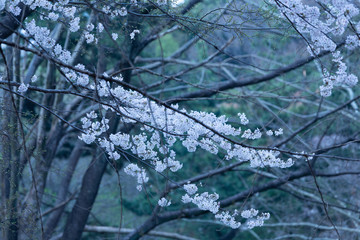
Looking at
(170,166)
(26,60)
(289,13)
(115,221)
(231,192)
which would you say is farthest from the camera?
(115,221)

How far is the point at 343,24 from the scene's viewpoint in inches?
111

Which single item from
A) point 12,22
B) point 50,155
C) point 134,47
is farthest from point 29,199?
point 12,22

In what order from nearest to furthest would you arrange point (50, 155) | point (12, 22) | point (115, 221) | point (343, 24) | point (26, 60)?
point (343, 24) < point (12, 22) < point (50, 155) < point (26, 60) < point (115, 221)

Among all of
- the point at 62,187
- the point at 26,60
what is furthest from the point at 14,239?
the point at 26,60

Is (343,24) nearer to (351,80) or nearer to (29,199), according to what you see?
(351,80)

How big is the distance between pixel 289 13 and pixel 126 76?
9.73 feet

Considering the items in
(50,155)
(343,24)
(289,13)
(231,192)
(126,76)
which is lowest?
(343,24)

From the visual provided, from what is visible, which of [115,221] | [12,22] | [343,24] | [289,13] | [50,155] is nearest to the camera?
[343,24]

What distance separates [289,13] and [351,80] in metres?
0.79

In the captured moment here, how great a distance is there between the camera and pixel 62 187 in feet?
23.7

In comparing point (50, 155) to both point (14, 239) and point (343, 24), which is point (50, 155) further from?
point (343, 24)

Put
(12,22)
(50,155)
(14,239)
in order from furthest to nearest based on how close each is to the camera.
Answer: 1. (50,155)
2. (14,239)
3. (12,22)

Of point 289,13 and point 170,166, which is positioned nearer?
point 289,13

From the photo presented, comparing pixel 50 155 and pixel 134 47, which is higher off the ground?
pixel 134 47
